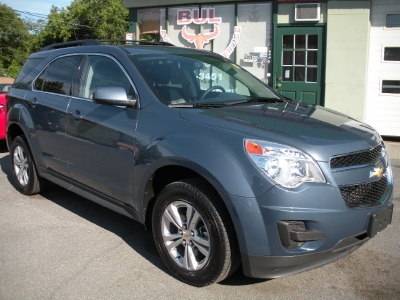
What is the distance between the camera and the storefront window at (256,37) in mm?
10852

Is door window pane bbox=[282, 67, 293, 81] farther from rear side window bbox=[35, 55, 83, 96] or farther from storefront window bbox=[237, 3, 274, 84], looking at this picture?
rear side window bbox=[35, 55, 83, 96]

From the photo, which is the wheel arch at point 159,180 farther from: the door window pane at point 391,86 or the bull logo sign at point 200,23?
the bull logo sign at point 200,23

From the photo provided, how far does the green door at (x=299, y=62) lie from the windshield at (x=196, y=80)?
6040 millimetres

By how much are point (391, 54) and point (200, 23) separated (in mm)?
4482

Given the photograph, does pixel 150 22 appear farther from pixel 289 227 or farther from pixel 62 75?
pixel 289 227

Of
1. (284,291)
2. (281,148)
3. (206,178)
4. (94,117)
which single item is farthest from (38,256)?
(281,148)

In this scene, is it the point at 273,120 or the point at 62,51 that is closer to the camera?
the point at 273,120

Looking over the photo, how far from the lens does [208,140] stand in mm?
3242

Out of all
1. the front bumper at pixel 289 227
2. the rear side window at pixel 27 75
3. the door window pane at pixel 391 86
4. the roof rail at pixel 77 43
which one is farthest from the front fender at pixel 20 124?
the door window pane at pixel 391 86

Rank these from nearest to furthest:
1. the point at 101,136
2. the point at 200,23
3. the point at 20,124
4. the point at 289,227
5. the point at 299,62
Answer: the point at 289,227
the point at 101,136
the point at 20,124
the point at 299,62
the point at 200,23

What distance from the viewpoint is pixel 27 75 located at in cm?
566

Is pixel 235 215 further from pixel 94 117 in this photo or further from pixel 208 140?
pixel 94 117

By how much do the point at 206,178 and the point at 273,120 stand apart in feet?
2.34

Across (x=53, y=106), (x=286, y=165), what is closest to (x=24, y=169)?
(x=53, y=106)
